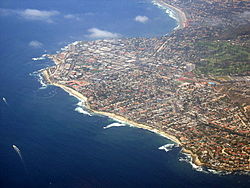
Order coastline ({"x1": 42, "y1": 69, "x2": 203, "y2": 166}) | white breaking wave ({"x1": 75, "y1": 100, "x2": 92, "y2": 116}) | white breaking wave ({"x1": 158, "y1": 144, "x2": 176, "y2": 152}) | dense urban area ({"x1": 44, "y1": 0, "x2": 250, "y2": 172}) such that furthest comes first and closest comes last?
white breaking wave ({"x1": 75, "y1": 100, "x2": 92, "y2": 116}), dense urban area ({"x1": 44, "y1": 0, "x2": 250, "y2": 172}), white breaking wave ({"x1": 158, "y1": 144, "x2": 176, "y2": 152}), coastline ({"x1": 42, "y1": 69, "x2": 203, "y2": 166})

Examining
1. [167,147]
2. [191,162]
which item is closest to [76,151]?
[167,147]

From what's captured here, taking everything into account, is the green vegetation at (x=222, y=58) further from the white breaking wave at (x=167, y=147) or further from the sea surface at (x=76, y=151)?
the white breaking wave at (x=167, y=147)

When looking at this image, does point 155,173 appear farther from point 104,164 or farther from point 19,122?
point 19,122

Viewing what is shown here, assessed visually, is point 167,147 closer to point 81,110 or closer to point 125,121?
point 125,121

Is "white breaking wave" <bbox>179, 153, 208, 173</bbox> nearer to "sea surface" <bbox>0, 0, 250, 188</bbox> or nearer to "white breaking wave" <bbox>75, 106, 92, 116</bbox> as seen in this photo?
"sea surface" <bbox>0, 0, 250, 188</bbox>

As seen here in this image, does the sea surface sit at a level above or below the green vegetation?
below

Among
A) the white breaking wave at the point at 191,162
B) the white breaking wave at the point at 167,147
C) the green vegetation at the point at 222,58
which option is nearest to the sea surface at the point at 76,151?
the white breaking wave at the point at 167,147

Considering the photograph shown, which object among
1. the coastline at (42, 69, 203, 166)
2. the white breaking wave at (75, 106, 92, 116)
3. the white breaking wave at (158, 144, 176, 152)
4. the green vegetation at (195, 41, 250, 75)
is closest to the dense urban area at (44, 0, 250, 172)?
the green vegetation at (195, 41, 250, 75)
